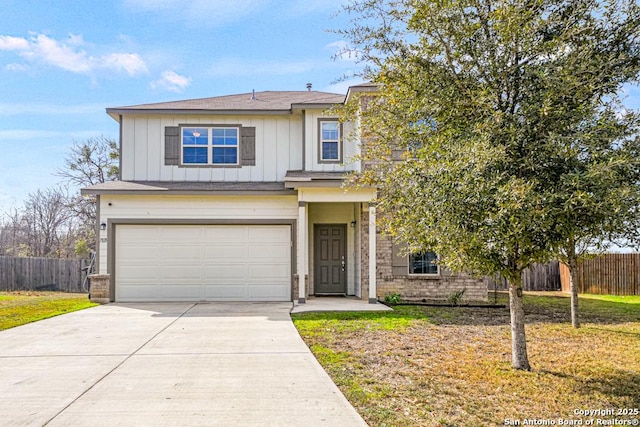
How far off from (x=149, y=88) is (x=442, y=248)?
59.6 feet

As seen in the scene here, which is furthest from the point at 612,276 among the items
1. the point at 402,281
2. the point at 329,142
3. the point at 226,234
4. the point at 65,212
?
the point at 65,212

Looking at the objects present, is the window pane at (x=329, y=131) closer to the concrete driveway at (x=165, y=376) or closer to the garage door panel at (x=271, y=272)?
the garage door panel at (x=271, y=272)

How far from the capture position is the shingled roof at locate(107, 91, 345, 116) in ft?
45.8

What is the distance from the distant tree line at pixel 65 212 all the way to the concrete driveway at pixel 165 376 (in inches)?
637

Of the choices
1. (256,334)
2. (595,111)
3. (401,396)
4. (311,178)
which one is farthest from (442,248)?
(311,178)

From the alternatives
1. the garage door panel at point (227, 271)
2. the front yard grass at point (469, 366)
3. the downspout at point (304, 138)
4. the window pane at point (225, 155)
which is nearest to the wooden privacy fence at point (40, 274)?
the garage door panel at point (227, 271)

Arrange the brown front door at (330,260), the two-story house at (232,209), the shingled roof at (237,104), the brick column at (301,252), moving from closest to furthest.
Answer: the brick column at (301,252)
the two-story house at (232,209)
the shingled roof at (237,104)
the brown front door at (330,260)

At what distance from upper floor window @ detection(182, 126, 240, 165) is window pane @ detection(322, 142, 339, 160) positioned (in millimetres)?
2491

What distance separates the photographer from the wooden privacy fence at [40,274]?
18.9 meters

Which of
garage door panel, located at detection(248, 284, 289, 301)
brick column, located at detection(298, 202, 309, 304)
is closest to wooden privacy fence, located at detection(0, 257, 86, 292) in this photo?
garage door panel, located at detection(248, 284, 289, 301)

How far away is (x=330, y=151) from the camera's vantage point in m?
14.1

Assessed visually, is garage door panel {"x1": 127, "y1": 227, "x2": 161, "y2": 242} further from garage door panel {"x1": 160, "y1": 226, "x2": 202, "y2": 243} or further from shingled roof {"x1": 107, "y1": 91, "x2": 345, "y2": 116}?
shingled roof {"x1": 107, "y1": 91, "x2": 345, "y2": 116}

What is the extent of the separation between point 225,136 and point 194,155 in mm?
1036

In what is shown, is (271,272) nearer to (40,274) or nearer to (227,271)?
(227,271)
